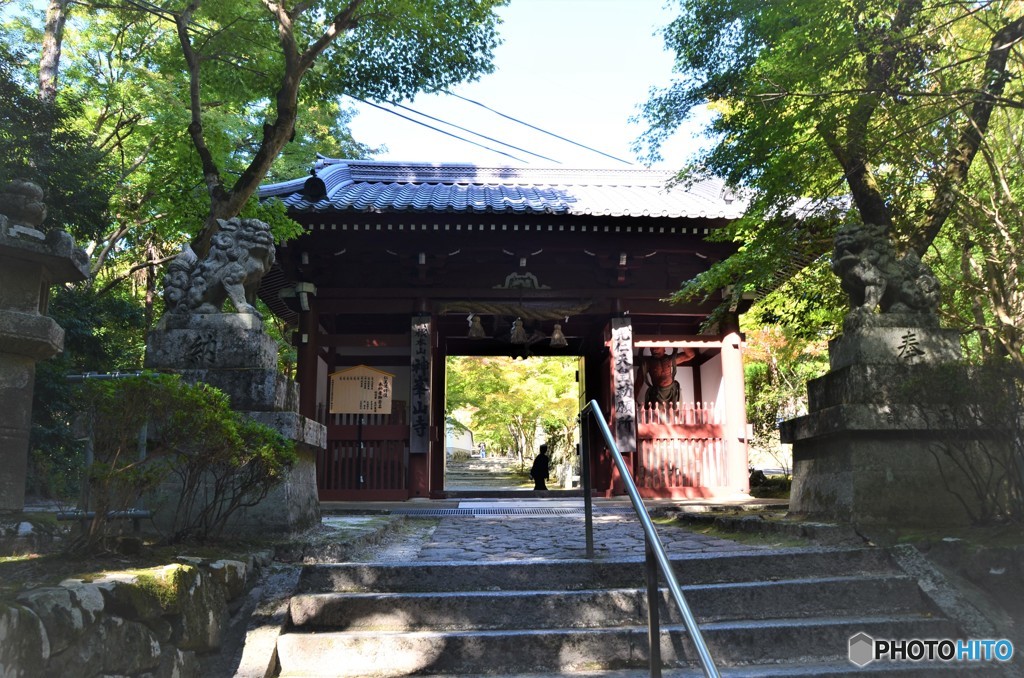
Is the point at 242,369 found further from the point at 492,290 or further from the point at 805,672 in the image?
the point at 492,290

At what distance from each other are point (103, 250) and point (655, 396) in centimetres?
1168

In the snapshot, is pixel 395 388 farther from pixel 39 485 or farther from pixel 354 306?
pixel 39 485

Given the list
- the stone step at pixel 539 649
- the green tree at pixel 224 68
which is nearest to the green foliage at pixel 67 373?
the green tree at pixel 224 68

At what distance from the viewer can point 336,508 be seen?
837cm

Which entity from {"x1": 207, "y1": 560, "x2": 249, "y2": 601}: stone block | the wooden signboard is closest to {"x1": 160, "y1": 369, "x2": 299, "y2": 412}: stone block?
{"x1": 207, "y1": 560, "x2": 249, "y2": 601}: stone block

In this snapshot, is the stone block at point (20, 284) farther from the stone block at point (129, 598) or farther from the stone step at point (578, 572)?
the stone step at point (578, 572)

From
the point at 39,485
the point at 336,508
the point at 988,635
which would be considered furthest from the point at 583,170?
the point at 988,635

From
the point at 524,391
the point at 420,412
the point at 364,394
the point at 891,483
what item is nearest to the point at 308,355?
the point at 364,394

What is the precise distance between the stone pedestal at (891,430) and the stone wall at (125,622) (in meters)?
3.98

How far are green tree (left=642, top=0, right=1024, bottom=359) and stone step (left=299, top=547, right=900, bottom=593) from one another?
243cm

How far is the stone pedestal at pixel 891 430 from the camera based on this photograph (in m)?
4.59

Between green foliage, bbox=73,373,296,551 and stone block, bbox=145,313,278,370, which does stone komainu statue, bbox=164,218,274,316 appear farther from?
green foliage, bbox=73,373,296,551

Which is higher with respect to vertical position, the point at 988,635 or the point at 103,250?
the point at 103,250

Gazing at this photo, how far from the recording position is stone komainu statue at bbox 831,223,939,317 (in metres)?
5.11
